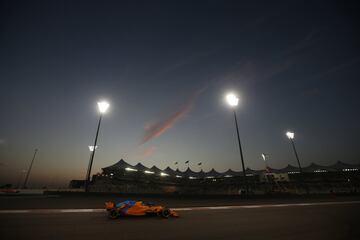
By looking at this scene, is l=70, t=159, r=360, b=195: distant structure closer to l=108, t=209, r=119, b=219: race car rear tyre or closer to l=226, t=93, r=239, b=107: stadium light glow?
l=226, t=93, r=239, b=107: stadium light glow

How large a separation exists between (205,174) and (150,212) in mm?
55268

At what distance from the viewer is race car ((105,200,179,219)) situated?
7.22 meters

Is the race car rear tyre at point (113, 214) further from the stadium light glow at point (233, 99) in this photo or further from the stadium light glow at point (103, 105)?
the stadium light glow at point (233, 99)

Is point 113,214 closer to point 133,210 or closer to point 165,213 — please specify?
point 133,210

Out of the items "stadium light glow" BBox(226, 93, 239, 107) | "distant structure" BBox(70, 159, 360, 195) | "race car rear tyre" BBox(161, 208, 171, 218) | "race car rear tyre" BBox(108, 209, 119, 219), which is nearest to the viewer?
"race car rear tyre" BBox(108, 209, 119, 219)

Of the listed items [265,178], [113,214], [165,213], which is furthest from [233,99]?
[265,178]

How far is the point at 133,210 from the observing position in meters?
7.39

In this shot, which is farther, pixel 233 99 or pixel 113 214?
pixel 233 99

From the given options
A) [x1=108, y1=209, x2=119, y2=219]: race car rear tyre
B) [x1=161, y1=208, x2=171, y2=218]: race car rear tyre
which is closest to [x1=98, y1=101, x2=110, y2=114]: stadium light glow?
[x1=108, y1=209, x2=119, y2=219]: race car rear tyre

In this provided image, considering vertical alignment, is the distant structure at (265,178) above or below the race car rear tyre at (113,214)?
above

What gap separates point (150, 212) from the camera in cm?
764

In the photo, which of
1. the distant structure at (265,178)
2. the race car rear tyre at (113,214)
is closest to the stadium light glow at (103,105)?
the race car rear tyre at (113,214)

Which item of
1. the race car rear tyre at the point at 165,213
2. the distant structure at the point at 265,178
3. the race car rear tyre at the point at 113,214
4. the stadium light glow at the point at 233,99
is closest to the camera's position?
the race car rear tyre at the point at 113,214

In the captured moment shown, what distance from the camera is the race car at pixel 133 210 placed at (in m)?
7.22
